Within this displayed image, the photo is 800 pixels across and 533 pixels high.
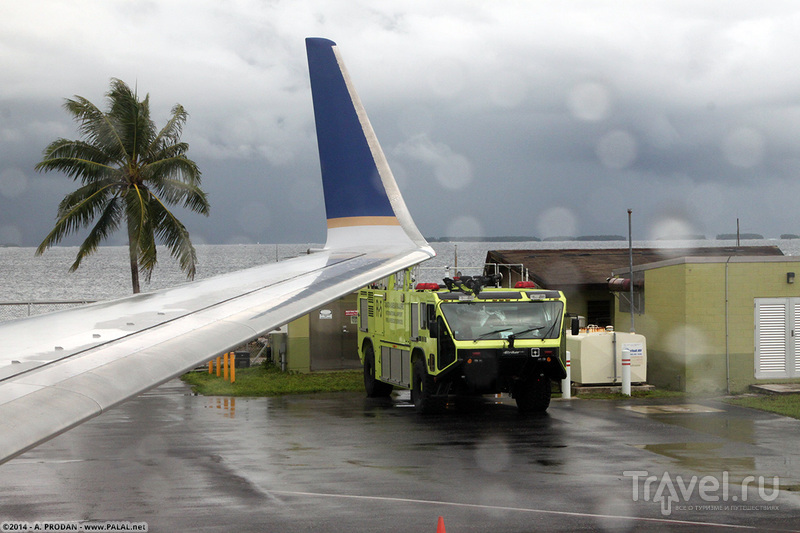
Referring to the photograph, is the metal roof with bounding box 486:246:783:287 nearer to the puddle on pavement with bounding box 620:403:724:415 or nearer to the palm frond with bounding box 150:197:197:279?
the puddle on pavement with bounding box 620:403:724:415

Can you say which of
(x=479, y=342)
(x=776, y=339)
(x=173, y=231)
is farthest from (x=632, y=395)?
(x=173, y=231)

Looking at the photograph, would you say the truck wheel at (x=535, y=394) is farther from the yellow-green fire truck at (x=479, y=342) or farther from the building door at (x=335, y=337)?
the building door at (x=335, y=337)

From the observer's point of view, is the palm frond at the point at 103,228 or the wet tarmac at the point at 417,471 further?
the palm frond at the point at 103,228

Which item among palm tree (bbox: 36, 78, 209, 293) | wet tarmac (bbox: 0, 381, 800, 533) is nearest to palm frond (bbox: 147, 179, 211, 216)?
palm tree (bbox: 36, 78, 209, 293)

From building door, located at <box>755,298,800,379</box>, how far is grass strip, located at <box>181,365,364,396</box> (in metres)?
9.97

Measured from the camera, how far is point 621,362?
20.4 m

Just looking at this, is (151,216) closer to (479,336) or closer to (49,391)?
(479,336)

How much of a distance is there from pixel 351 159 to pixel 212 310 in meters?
6.46

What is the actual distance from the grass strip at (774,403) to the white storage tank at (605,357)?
7.93 ft

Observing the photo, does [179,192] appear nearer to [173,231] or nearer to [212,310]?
[173,231]

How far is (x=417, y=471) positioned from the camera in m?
11.6

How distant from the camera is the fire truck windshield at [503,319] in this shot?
54.9 ft

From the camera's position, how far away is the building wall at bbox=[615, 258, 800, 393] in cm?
2002

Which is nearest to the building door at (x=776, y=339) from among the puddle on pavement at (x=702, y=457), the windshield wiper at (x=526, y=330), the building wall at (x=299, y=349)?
the windshield wiper at (x=526, y=330)
